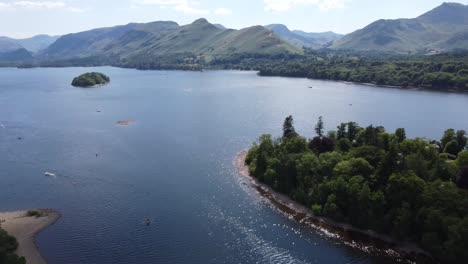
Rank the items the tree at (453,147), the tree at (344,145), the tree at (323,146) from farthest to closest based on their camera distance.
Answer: the tree at (323,146) < the tree at (453,147) < the tree at (344,145)

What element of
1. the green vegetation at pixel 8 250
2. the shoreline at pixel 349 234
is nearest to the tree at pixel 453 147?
the shoreline at pixel 349 234

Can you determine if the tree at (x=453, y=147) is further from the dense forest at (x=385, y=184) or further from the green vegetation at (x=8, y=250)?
the green vegetation at (x=8, y=250)

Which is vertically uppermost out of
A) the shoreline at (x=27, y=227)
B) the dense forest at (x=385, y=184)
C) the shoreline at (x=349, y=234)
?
the dense forest at (x=385, y=184)

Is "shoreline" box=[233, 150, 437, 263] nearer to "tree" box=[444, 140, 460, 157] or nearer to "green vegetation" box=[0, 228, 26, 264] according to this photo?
"tree" box=[444, 140, 460, 157]

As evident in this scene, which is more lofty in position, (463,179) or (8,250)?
(463,179)

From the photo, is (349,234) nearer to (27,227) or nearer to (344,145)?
(344,145)

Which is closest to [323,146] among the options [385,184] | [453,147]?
[385,184]

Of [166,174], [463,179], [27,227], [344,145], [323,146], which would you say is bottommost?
[27,227]
